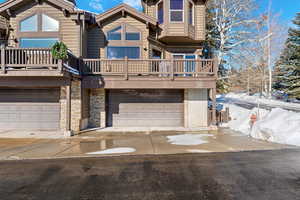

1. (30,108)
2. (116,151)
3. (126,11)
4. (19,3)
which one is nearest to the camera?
(116,151)

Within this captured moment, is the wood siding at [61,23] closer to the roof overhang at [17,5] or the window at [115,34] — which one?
the roof overhang at [17,5]

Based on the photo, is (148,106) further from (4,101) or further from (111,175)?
(4,101)

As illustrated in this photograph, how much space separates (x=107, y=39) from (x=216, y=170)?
32.1ft

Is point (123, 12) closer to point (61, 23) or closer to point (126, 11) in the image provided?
point (126, 11)

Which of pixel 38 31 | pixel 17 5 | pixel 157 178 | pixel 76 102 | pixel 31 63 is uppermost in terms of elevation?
pixel 17 5

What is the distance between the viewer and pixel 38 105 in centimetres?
1061

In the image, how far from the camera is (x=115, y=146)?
23.4 ft

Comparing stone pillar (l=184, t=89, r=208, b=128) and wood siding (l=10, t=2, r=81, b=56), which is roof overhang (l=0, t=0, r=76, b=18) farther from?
stone pillar (l=184, t=89, r=208, b=128)

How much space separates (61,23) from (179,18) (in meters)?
7.33

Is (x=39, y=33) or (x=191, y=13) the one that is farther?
(x=191, y=13)

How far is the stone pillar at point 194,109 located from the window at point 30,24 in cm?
997

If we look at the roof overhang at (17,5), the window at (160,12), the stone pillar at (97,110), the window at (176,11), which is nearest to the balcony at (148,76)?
the stone pillar at (97,110)

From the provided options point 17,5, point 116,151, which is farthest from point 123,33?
point 116,151

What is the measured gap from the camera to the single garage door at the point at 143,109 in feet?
38.0
